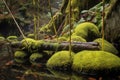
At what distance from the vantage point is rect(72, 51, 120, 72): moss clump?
5.03m

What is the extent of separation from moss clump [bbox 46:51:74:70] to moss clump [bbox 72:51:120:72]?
0.47ft

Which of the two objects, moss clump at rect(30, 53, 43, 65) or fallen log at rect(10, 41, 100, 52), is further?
moss clump at rect(30, 53, 43, 65)

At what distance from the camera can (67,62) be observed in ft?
18.0

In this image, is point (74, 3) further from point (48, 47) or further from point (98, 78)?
point (98, 78)

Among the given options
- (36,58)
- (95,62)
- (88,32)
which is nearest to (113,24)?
(88,32)

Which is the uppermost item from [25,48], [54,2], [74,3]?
[74,3]

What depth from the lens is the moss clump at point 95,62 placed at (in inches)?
198

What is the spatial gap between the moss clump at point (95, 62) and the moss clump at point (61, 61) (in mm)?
142

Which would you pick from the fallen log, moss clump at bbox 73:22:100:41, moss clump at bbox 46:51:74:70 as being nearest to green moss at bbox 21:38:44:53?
the fallen log

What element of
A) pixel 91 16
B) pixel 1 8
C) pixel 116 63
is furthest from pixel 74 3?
pixel 1 8

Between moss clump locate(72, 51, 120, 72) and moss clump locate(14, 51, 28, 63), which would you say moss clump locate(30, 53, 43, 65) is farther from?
moss clump locate(72, 51, 120, 72)

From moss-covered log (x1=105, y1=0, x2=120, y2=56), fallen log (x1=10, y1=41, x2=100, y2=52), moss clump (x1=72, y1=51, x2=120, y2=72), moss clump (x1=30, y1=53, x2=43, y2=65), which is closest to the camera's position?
moss clump (x1=72, y1=51, x2=120, y2=72)

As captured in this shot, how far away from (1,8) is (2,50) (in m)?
8.50

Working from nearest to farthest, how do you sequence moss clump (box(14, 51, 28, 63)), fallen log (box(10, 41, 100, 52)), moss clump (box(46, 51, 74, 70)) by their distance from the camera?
1. moss clump (box(46, 51, 74, 70))
2. fallen log (box(10, 41, 100, 52))
3. moss clump (box(14, 51, 28, 63))
